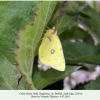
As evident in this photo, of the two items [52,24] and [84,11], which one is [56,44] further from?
[84,11]

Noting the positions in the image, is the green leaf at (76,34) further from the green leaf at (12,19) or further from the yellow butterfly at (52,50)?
the green leaf at (12,19)

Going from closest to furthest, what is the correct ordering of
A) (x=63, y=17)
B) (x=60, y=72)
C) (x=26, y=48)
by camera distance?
1. (x=26, y=48)
2. (x=60, y=72)
3. (x=63, y=17)

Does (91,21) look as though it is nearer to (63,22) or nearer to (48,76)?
(63,22)

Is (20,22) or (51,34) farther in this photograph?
(51,34)

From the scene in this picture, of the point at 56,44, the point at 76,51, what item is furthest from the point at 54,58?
the point at 76,51

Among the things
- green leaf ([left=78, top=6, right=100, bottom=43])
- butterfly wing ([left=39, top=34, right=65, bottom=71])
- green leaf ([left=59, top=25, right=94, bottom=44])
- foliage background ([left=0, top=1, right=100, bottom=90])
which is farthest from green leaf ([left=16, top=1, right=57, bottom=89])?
green leaf ([left=59, top=25, right=94, bottom=44])

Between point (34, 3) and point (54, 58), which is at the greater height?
point (34, 3)

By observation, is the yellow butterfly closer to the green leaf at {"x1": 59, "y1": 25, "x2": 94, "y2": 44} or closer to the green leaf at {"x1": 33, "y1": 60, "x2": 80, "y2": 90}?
the green leaf at {"x1": 33, "y1": 60, "x2": 80, "y2": 90}
